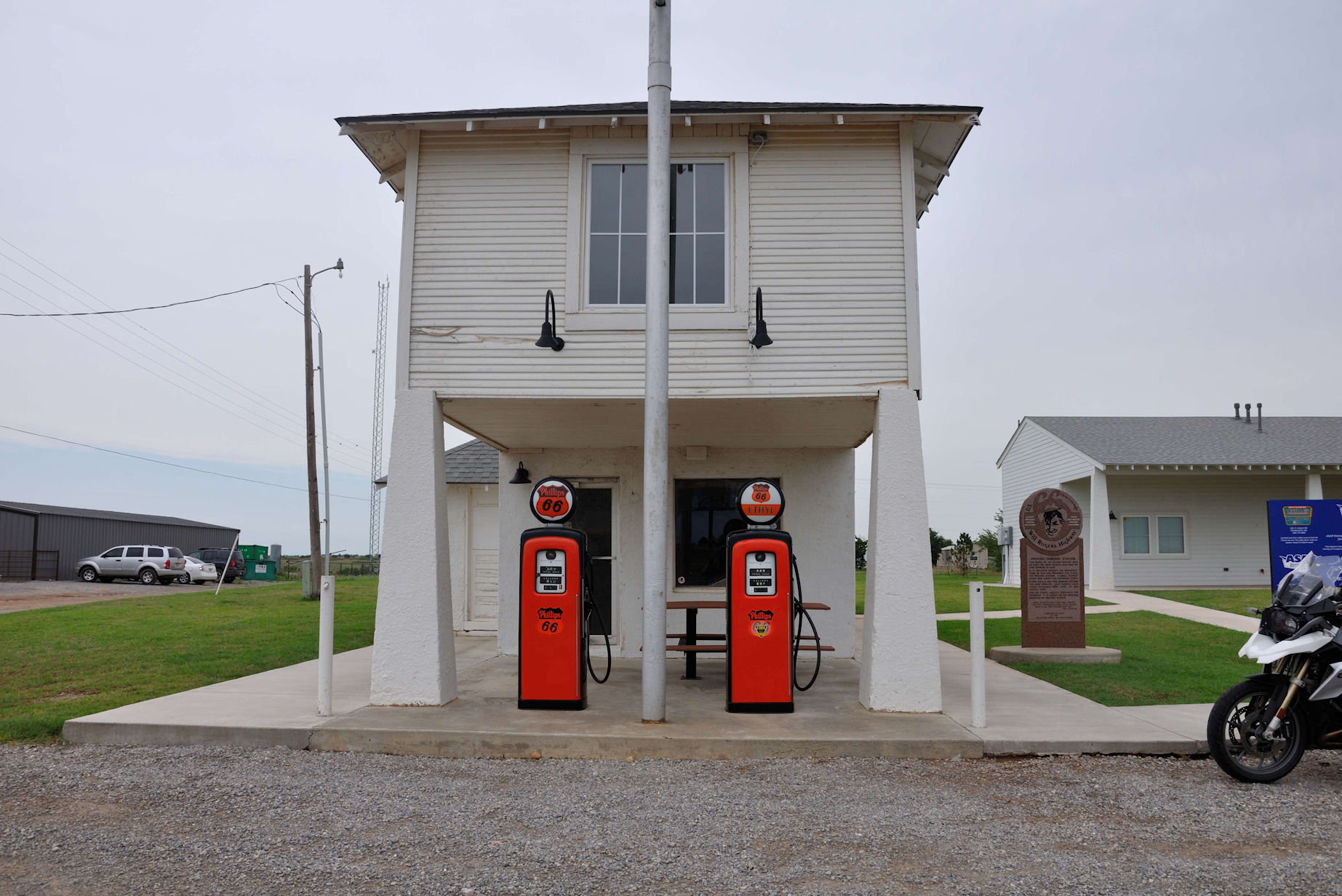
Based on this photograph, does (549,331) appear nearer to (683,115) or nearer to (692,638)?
(683,115)

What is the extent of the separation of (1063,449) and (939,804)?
2217 cm

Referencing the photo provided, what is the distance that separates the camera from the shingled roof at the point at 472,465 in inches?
543

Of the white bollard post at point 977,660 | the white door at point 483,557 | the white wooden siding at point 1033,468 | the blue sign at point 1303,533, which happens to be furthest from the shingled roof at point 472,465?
the white wooden siding at point 1033,468

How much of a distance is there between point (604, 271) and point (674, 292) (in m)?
0.64

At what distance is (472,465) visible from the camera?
47.3ft

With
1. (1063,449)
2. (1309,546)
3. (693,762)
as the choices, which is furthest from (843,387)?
(1063,449)

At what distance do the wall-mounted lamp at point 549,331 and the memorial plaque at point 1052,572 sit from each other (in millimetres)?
6425


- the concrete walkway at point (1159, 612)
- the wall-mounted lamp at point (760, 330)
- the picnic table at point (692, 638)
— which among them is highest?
Answer: the wall-mounted lamp at point (760, 330)

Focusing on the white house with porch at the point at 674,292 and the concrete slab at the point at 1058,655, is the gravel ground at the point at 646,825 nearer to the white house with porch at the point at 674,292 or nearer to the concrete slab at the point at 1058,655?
the white house with porch at the point at 674,292

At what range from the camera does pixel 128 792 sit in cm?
538

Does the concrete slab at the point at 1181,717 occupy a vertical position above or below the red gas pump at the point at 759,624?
below

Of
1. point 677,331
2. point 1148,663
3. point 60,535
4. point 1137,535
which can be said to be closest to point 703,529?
point 677,331

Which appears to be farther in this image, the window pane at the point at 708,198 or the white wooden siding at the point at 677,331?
the window pane at the point at 708,198

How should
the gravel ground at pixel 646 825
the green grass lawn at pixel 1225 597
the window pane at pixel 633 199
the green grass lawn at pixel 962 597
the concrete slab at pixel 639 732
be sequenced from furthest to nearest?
1. the green grass lawn at pixel 962 597
2. the green grass lawn at pixel 1225 597
3. the window pane at pixel 633 199
4. the concrete slab at pixel 639 732
5. the gravel ground at pixel 646 825
